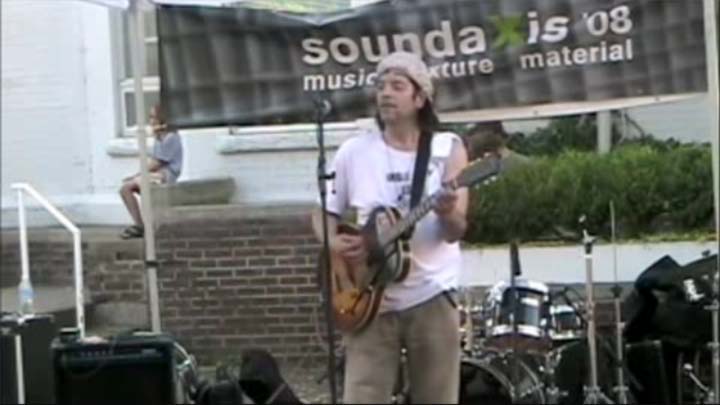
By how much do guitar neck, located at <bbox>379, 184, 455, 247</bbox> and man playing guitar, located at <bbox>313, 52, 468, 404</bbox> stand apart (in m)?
0.02

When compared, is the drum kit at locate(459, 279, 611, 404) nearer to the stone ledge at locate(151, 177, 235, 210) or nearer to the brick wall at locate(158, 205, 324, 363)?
the brick wall at locate(158, 205, 324, 363)

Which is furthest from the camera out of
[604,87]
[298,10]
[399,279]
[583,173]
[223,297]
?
[223,297]

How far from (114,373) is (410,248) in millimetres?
2709

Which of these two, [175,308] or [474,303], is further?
[175,308]

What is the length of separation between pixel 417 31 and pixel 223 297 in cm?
319

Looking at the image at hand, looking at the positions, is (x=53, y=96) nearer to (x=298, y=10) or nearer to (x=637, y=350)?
(x=298, y=10)

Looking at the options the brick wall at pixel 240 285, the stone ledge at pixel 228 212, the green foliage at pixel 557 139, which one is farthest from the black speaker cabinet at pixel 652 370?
the stone ledge at pixel 228 212

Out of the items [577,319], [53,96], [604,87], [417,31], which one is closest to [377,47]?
[417,31]

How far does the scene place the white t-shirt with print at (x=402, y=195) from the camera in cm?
600

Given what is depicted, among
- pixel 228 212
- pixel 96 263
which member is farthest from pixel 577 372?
pixel 96 263

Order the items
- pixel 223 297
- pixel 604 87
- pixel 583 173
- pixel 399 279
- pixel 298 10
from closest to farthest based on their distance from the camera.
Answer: pixel 399 279 < pixel 604 87 < pixel 298 10 < pixel 583 173 < pixel 223 297

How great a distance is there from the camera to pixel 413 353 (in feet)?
19.7

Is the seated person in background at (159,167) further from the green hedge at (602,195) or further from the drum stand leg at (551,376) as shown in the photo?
the drum stand leg at (551,376)

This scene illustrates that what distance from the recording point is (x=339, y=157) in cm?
620
